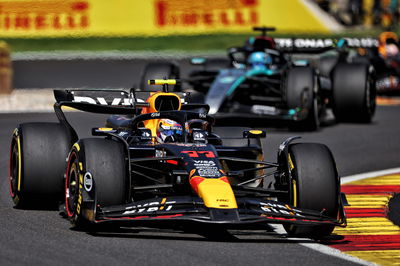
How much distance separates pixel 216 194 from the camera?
8516 millimetres

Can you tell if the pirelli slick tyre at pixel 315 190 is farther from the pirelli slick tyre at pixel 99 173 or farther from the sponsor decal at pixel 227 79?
the sponsor decal at pixel 227 79

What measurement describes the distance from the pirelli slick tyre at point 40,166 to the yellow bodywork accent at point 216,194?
1776 mm

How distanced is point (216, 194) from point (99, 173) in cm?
93

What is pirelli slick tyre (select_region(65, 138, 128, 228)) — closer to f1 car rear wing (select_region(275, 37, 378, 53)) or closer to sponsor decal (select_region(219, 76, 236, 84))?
sponsor decal (select_region(219, 76, 236, 84))

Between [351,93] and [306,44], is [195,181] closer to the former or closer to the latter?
[351,93]

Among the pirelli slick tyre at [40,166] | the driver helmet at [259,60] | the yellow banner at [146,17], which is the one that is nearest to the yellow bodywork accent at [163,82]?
the pirelli slick tyre at [40,166]

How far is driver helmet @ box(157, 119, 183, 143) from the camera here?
33.3 feet

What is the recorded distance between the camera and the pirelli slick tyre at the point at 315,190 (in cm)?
889

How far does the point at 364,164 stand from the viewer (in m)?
14.3

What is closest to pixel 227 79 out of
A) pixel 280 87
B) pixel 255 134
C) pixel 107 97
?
pixel 280 87

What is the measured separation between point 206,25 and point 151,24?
161 centimetres

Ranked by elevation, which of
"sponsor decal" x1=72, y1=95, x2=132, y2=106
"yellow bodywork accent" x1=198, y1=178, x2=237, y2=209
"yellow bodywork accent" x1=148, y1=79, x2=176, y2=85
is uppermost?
"yellow bodywork accent" x1=148, y1=79, x2=176, y2=85

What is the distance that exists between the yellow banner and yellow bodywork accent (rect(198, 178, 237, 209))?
21643 millimetres

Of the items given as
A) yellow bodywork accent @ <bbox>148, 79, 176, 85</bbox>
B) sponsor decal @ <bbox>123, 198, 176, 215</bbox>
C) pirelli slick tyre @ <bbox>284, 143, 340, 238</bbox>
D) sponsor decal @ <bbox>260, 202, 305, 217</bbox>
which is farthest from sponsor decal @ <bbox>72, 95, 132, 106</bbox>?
sponsor decal @ <bbox>260, 202, 305, 217</bbox>
